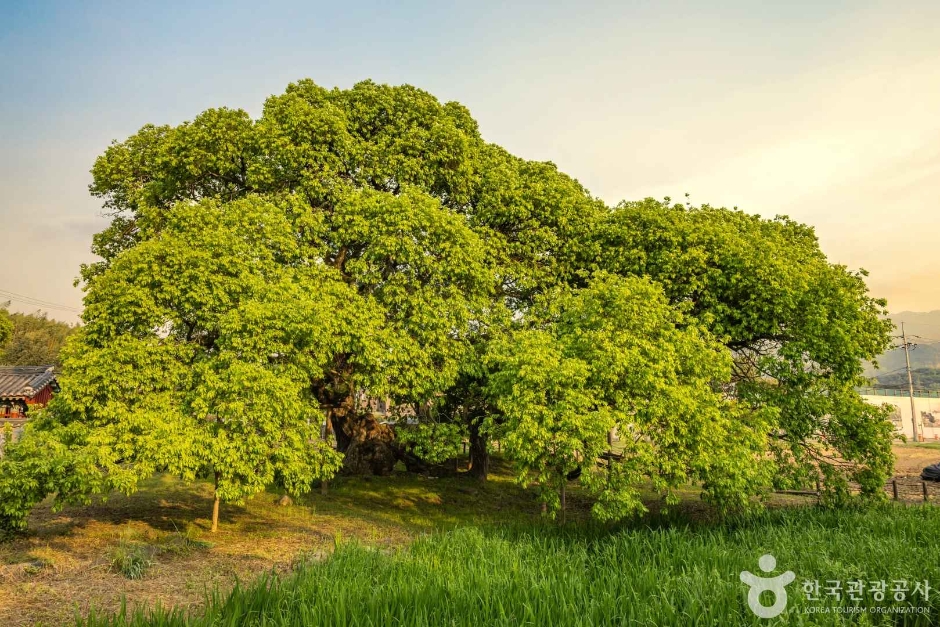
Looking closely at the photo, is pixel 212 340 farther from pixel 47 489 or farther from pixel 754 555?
pixel 754 555

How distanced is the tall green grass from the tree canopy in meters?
3.02

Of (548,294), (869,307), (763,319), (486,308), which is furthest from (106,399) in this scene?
(869,307)

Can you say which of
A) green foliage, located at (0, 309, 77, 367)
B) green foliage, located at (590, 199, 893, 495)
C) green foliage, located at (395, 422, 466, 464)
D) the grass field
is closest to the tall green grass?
the grass field

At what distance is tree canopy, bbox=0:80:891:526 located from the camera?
1284 cm

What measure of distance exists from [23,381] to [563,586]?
4938cm

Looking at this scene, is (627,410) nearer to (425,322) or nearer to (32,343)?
(425,322)

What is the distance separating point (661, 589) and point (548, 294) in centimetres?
1214

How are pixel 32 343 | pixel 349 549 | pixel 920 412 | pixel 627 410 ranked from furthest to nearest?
1. pixel 32 343
2. pixel 920 412
3. pixel 627 410
4. pixel 349 549

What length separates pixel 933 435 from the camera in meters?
59.3
